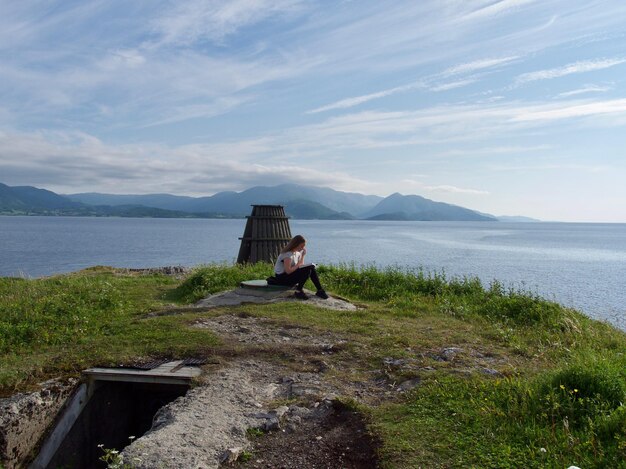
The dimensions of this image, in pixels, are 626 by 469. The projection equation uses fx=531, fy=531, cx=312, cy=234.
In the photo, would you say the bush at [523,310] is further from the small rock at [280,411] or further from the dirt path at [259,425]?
the small rock at [280,411]

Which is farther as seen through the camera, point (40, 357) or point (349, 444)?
point (40, 357)

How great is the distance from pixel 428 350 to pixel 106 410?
4518mm

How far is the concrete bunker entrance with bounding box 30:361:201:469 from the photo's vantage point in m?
6.28

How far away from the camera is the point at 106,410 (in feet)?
22.9

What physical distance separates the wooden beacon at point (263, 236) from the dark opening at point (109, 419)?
30.9 ft

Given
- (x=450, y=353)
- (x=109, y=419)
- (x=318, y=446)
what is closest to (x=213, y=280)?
(x=109, y=419)

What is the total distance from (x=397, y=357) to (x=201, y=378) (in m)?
2.70

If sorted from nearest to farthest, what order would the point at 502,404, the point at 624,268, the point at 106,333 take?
the point at 502,404, the point at 106,333, the point at 624,268

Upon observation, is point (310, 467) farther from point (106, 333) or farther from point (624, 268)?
point (624, 268)

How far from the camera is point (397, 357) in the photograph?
7410mm

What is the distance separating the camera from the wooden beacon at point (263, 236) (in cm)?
1691

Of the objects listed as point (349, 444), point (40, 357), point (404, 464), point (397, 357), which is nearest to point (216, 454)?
point (349, 444)

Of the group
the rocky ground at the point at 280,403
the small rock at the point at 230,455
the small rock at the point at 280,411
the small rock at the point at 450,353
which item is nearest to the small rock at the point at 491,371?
the rocky ground at the point at 280,403

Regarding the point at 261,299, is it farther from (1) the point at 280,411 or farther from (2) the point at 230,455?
(2) the point at 230,455
